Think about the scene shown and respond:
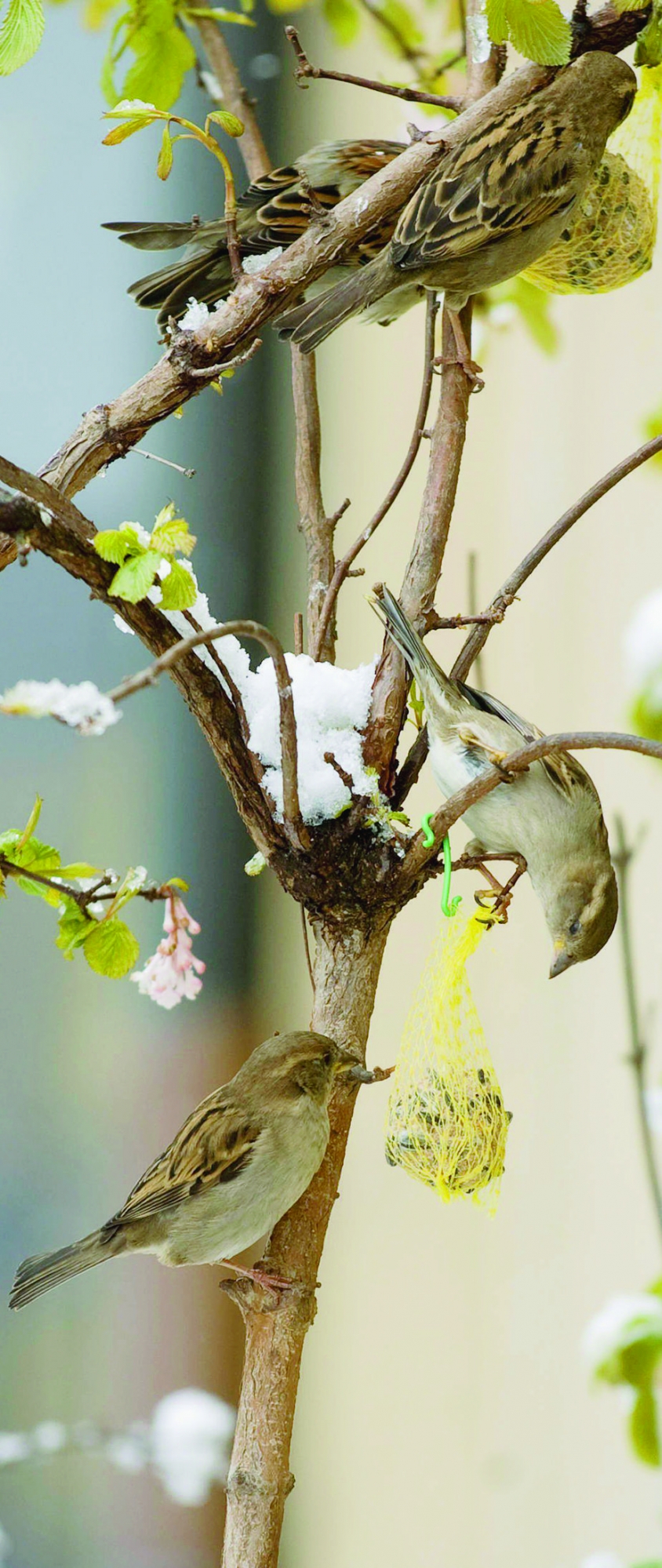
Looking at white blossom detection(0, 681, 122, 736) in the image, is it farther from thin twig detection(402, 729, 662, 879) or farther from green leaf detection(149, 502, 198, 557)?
thin twig detection(402, 729, 662, 879)

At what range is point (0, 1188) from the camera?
4.85 ft

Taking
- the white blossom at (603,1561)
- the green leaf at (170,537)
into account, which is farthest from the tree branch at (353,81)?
the white blossom at (603,1561)

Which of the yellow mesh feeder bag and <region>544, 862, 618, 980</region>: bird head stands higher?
the yellow mesh feeder bag

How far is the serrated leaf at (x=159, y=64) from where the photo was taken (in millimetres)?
983

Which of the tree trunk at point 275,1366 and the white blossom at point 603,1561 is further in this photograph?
the white blossom at point 603,1561

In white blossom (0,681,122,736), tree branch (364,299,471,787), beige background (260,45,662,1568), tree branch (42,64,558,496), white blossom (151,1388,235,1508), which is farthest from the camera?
white blossom (151,1388,235,1508)

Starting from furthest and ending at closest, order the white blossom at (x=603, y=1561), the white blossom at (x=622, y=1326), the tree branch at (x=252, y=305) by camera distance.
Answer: the white blossom at (x=603, y=1561), the white blossom at (x=622, y=1326), the tree branch at (x=252, y=305)

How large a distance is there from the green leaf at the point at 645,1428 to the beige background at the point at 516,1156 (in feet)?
0.59

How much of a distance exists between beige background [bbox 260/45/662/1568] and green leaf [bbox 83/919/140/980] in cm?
60

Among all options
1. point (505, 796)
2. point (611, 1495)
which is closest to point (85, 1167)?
point (611, 1495)

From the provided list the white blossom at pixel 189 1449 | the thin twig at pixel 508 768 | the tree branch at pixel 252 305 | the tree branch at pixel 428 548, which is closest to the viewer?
the thin twig at pixel 508 768

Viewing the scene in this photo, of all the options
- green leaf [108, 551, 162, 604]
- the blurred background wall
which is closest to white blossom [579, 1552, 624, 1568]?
the blurred background wall

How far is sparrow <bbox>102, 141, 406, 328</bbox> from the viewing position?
95 cm

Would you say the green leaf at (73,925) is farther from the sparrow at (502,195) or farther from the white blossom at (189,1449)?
the white blossom at (189,1449)
